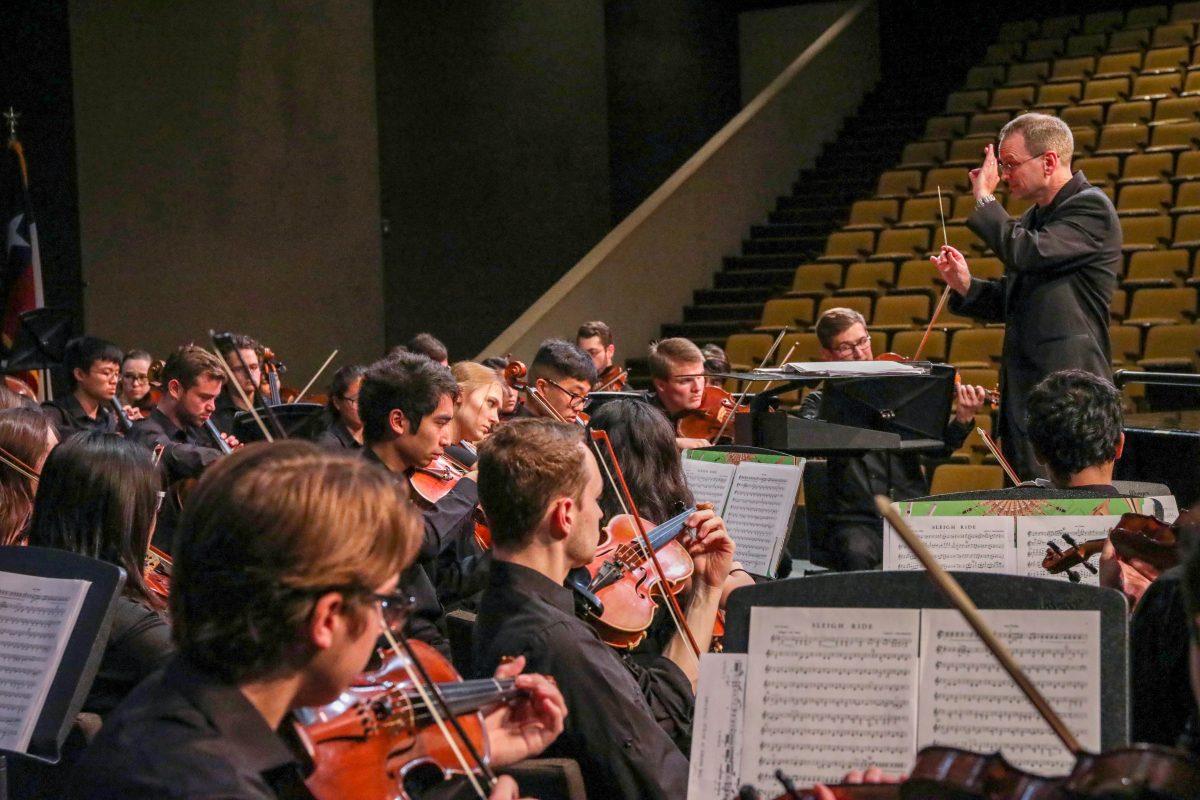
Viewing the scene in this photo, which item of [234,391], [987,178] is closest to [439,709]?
[987,178]

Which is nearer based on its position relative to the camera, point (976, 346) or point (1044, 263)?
point (1044, 263)

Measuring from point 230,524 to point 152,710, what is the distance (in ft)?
0.67

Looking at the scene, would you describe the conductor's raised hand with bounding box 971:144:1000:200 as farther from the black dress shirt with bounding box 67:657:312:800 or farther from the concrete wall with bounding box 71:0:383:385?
the concrete wall with bounding box 71:0:383:385

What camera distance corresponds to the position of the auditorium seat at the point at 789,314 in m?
9.41

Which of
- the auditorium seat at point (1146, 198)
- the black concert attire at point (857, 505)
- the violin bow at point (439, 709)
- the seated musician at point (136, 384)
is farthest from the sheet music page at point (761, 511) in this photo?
the auditorium seat at point (1146, 198)

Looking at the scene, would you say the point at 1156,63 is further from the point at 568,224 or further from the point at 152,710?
the point at 152,710

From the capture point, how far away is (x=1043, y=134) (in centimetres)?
395

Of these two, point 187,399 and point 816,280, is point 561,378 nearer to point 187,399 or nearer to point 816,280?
point 187,399

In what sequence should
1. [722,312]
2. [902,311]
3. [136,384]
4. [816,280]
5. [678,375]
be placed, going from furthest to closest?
[722,312]
[816,280]
[902,311]
[136,384]
[678,375]

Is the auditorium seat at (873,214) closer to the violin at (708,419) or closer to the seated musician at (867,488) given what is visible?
the violin at (708,419)

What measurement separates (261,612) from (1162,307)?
757cm

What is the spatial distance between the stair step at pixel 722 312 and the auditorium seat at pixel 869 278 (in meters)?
0.86

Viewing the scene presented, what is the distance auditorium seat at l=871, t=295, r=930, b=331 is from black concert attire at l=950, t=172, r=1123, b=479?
4694 mm

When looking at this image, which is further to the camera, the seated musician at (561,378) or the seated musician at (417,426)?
the seated musician at (561,378)
